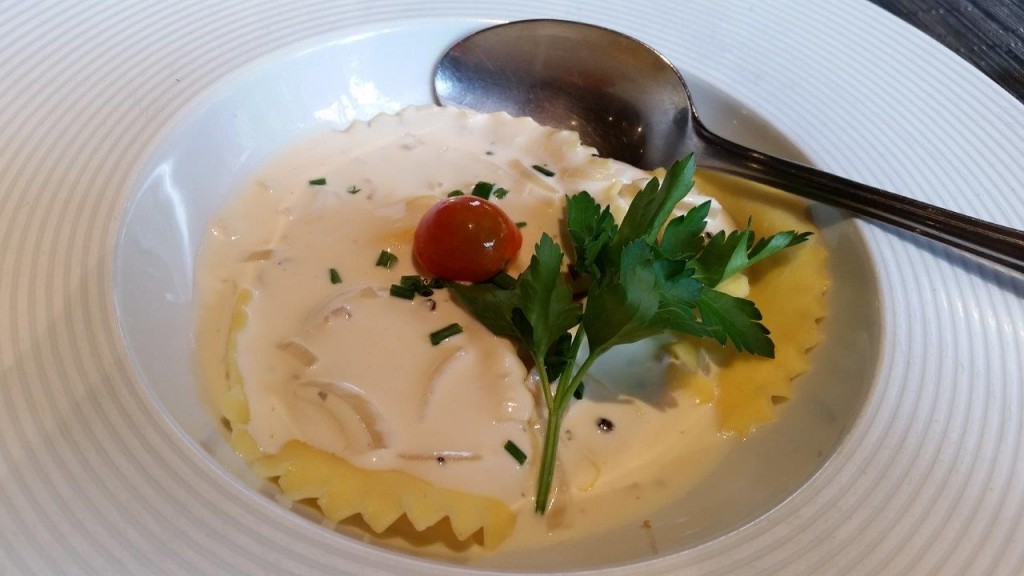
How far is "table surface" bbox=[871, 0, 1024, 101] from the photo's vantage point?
3252 millimetres

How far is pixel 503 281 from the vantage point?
7.33ft

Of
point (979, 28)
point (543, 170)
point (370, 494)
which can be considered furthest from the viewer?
point (979, 28)

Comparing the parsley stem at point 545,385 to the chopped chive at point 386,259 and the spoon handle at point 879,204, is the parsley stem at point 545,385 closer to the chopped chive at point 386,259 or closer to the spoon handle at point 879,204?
the chopped chive at point 386,259

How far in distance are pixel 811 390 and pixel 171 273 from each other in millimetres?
1948

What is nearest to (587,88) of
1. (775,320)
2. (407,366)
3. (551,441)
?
(775,320)

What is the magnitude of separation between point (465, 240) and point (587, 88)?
1.22 metres

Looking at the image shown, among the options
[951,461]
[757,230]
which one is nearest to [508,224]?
[757,230]

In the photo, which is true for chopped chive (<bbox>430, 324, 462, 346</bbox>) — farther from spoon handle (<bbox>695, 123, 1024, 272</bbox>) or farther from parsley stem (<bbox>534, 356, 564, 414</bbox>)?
spoon handle (<bbox>695, 123, 1024, 272</bbox>)

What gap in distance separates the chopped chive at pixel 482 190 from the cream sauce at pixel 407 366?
0.18 ft

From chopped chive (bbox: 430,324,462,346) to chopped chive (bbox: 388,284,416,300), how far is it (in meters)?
0.16

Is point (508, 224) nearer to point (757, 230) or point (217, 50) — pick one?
point (757, 230)

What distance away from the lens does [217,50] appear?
2.55 m

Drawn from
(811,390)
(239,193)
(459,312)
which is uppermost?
(811,390)

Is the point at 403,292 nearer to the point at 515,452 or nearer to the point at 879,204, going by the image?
the point at 515,452
